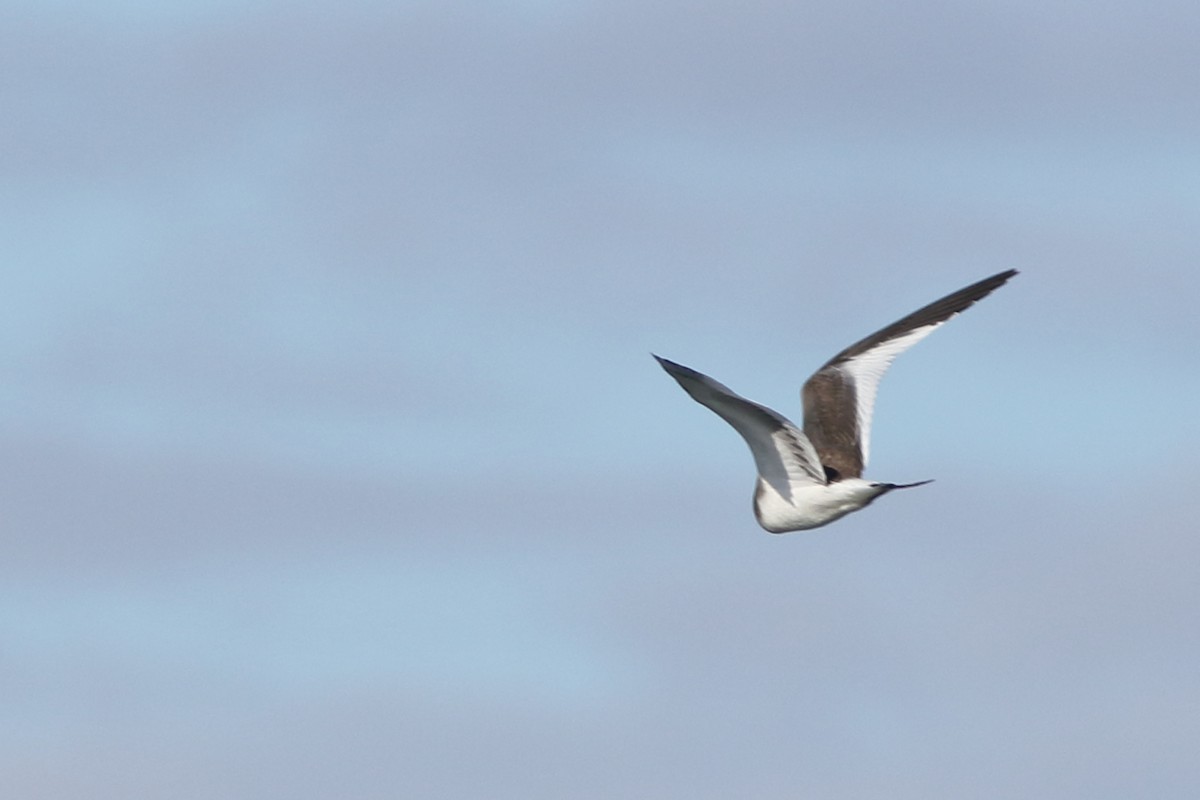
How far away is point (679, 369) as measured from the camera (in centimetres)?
2697

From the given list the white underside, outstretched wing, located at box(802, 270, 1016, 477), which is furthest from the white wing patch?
the white underside

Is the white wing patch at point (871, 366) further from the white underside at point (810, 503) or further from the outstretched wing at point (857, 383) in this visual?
the white underside at point (810, 503)

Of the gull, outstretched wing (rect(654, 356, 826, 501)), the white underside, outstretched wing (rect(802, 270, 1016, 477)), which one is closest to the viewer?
outstretched wing (rect(654, 356, 826, 501))

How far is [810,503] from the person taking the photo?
31641 millimetres

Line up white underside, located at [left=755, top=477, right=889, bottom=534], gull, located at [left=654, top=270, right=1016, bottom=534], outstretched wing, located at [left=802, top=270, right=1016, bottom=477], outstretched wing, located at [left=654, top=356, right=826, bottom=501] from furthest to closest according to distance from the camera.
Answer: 1. outstretched wing, located at [left=802, top=270, right=1016, bottom=477]
2. white underside, located at [left=755, top=477, right=889, bottom=534]
3. gull, located at [left=654, top=270, right=1016, bottom=534]
4. outstretched wing, located at [left=654, top=356, right=826, bottom=501]

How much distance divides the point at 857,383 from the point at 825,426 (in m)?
1.19

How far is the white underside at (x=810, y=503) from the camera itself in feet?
102

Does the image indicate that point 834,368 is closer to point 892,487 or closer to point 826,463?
point 826,463

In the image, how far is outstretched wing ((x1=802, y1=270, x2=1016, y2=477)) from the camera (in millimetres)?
34188

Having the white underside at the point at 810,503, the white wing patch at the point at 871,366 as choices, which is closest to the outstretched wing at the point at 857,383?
the white wing patch at the point at 871,366

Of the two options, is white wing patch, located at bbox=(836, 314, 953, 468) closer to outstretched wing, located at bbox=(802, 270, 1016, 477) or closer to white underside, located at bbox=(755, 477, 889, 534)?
outstretched wing, located at bbox=(802, 270, 1016, 477)

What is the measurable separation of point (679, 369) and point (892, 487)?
4338 millimetres

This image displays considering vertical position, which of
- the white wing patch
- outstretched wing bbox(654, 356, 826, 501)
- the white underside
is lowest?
the white underside

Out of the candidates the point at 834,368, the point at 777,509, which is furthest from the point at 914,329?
the point at 777,509
